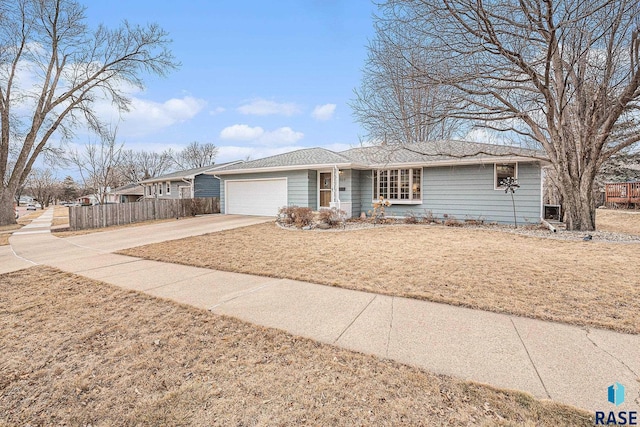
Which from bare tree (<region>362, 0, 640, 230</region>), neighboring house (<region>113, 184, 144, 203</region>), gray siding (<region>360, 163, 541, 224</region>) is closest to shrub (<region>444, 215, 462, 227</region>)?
gray siding (<region>360, 163, 541, 224</region>)

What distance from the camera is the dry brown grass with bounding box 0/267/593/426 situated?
6.21ft

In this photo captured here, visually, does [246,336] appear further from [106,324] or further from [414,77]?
[414,77]

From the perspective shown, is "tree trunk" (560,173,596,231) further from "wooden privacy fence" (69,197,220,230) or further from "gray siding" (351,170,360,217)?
"wooden privacy fence" (69,197,220,230)

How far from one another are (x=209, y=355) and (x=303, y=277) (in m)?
2.41

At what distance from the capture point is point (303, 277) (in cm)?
490

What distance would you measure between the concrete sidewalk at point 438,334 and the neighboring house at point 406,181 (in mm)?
7739

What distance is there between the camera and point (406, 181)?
13.1 meters

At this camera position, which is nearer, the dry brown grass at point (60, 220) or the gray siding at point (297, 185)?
the gray siding at point (297, 185)

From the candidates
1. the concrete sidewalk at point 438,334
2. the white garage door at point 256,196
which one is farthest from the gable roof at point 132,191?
the concrete sidewalk at point 438,334

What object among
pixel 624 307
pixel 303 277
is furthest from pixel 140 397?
pixel 624 307

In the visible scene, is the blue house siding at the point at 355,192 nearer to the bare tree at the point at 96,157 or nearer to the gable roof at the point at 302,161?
the gable roof at the point at 302,161

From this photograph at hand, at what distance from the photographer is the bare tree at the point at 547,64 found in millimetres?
6840

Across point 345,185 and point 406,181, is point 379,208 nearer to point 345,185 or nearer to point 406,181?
point 406,181

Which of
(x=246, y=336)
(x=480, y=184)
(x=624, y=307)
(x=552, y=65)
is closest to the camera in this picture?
(x=246, y=336)
